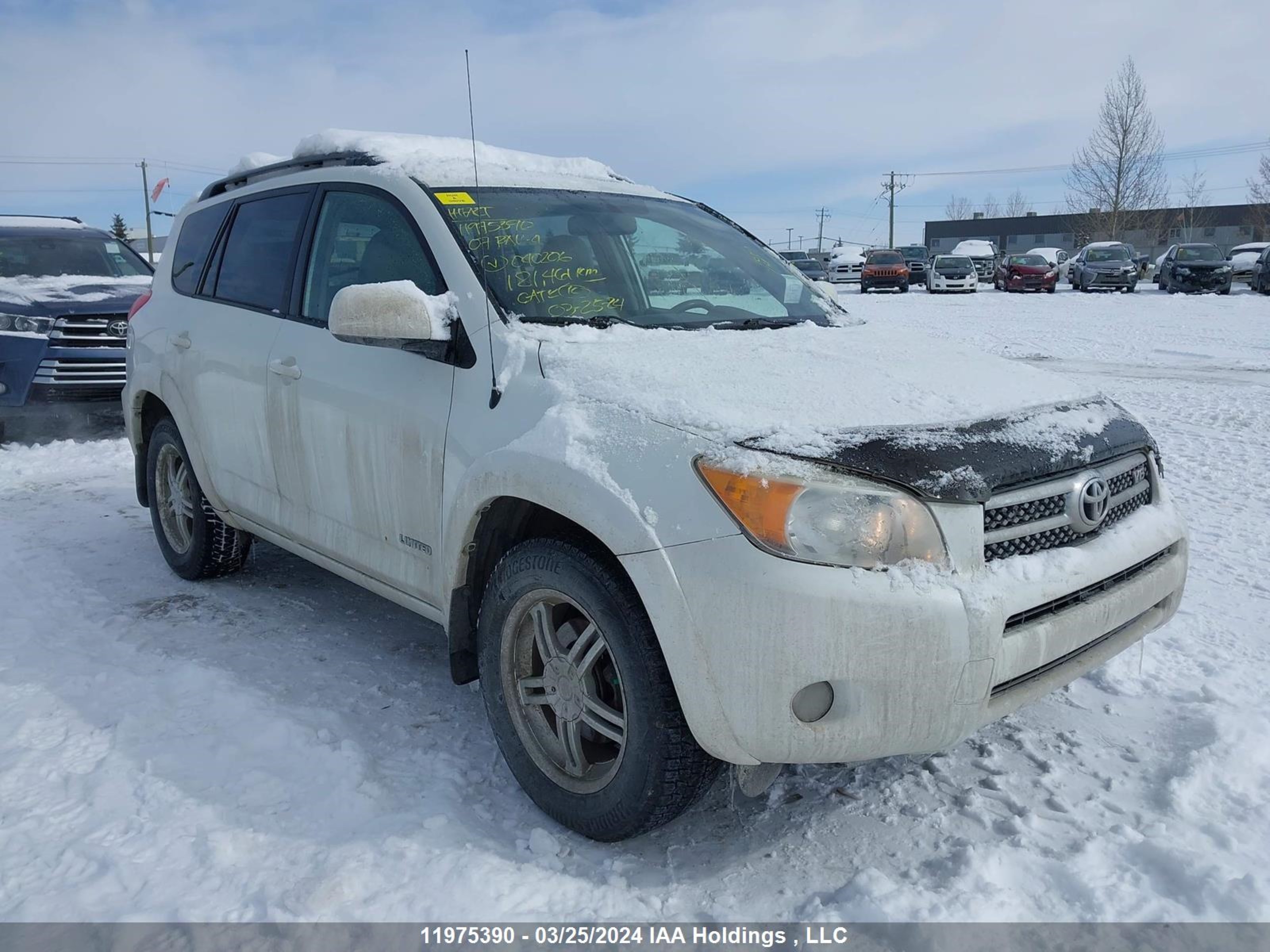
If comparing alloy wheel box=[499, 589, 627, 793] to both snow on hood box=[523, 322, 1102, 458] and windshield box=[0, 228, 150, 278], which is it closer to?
snow on hood box=[523, 322, 1102, 458]

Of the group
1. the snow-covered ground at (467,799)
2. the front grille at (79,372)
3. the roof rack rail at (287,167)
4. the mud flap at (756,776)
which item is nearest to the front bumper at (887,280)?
the front grille at (79,372)

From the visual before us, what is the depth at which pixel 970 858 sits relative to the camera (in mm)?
2480

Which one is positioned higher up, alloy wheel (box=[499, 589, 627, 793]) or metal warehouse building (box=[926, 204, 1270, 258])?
metal warehouse building (box=[926, 204, 1270, 258])

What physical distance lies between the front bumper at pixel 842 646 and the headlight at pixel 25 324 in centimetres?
769

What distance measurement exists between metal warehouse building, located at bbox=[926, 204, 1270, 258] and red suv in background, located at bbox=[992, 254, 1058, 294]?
19398mm

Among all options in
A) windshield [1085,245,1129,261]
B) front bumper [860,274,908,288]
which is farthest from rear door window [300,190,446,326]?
front bumper [860,274,908,288]

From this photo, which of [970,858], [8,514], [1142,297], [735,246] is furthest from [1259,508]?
[1142,297]

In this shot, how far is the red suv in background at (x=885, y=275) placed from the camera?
30.6 meters

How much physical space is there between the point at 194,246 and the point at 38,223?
6770 mm

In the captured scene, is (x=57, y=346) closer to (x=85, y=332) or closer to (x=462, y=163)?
(x=85, y=332)

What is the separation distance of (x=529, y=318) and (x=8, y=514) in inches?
184

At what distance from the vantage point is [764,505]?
2205 millimetres

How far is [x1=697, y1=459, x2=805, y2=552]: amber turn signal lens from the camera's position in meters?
2.20

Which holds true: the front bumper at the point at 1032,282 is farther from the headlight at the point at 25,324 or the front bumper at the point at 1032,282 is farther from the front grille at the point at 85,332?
the headlight at the point at 25,324
